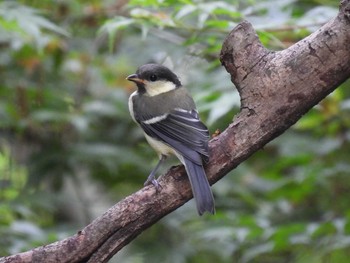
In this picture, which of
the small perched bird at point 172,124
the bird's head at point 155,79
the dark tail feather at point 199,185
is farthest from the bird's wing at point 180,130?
the bird's head at point 155,79

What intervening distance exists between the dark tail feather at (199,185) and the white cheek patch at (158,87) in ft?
2.19

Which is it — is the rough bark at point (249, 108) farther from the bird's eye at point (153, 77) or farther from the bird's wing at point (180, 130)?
the bird's eye at point (153, 77)

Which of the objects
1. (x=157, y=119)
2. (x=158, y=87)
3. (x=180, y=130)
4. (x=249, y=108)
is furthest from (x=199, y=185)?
(x=158, y=87)

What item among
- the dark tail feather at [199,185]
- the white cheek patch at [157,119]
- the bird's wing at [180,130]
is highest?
the white cheek patch at [157,119]

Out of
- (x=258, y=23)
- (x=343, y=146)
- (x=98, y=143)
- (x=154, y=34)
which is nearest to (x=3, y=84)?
(x=98, y=143)

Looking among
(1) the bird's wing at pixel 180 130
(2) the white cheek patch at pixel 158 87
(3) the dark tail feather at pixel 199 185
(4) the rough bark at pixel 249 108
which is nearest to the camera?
(4) the rough bark at pixel 249 108

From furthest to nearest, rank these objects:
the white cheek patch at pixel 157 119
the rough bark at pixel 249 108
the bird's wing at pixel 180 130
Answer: the white cheek patch at pixel 157 119 < the bird's wing at pixel 180 130 < the rough bark at pixel 249 108

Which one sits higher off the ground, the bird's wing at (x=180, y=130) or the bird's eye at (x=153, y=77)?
the bird's eye at (x=153, y=77)

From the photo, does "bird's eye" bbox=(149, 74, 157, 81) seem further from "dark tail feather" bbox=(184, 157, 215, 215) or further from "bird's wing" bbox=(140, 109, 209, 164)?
"dark tail feather" bbox=(184, 157, 215, 215)

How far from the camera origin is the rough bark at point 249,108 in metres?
2.11

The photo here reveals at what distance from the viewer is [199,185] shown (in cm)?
222

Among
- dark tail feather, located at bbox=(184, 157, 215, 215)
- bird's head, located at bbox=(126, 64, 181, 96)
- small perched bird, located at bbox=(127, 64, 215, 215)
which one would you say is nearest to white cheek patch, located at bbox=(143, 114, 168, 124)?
small perched bird, located at bbox=(127, 64, 215, 215)

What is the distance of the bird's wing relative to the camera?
2.48m

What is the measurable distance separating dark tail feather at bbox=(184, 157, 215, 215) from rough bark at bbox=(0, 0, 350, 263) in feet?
0.10
